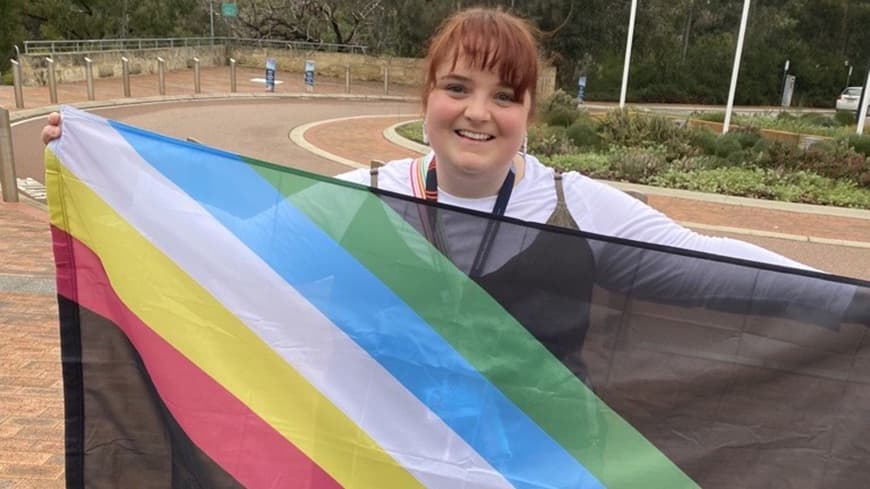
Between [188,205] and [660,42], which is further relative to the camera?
[660,42]

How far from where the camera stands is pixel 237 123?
17.9 meters

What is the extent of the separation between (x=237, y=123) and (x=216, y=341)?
16.6m

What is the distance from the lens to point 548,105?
1862 centimetres

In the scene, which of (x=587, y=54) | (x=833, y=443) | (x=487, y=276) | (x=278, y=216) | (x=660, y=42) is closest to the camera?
(x=833, y=443)

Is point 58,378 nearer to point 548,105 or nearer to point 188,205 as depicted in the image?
point 188,205

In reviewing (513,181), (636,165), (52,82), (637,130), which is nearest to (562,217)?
(513,181)

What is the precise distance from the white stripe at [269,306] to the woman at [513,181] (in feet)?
1.37

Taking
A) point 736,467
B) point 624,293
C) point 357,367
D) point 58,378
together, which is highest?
point 624,293

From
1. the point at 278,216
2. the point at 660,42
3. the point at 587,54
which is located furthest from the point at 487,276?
the point at 660,42

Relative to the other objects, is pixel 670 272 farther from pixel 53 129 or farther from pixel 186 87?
pixel 186 87

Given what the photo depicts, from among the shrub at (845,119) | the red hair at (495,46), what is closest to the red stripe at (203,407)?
the red hair at (495,46)

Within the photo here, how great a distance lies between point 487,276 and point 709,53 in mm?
46595

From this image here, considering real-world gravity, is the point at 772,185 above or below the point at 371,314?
below

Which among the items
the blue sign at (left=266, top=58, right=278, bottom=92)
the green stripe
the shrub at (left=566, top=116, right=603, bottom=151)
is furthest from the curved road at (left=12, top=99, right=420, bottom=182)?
the green stripe
